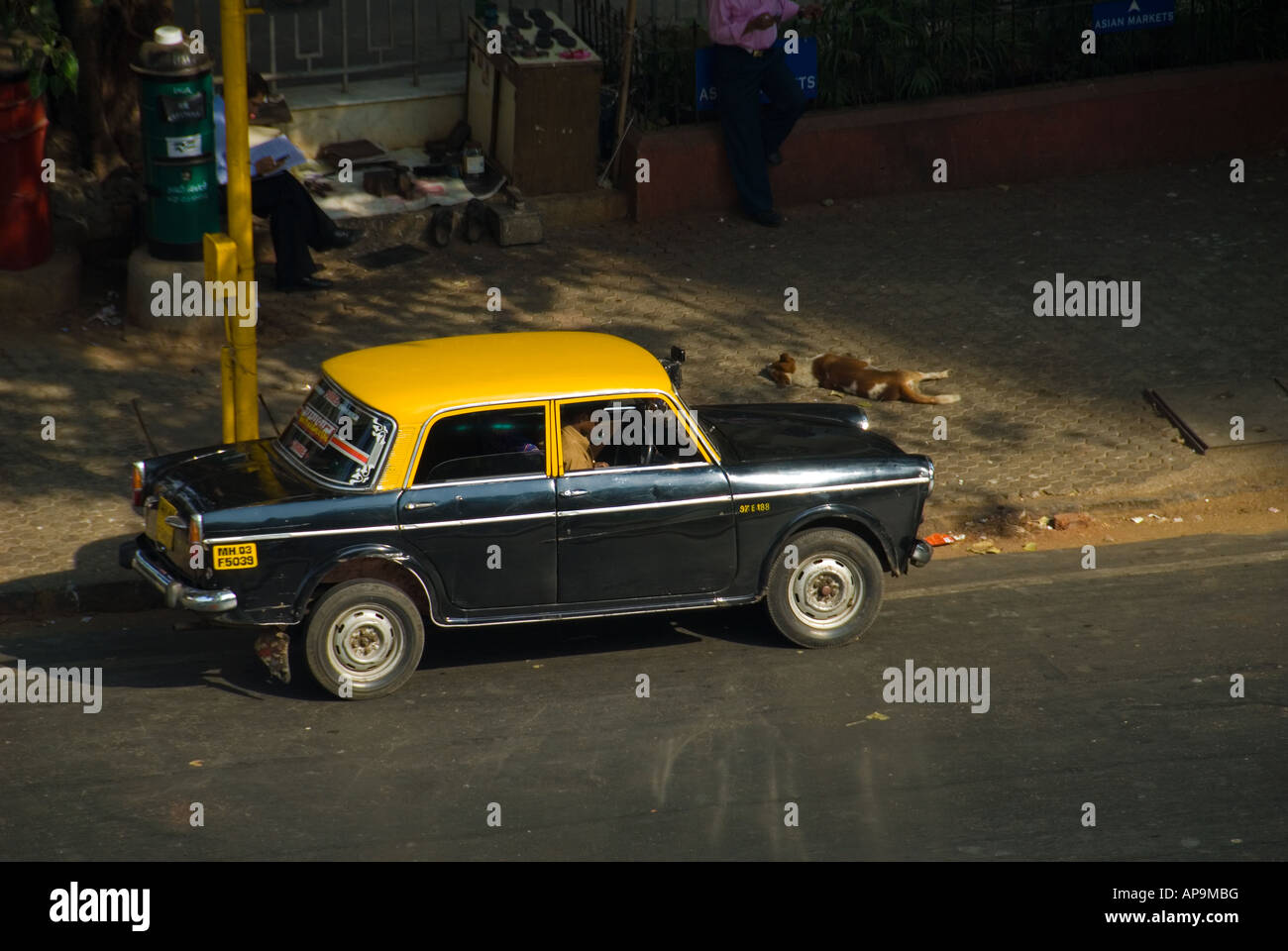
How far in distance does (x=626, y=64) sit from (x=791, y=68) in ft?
4.82

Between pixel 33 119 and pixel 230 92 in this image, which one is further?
pixel 33 119

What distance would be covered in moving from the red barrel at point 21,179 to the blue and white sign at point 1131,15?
9151 millimetres

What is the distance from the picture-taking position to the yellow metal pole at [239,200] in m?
8.83

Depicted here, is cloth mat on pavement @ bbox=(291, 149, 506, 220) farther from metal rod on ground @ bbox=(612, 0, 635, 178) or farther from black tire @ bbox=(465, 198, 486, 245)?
metal rod on ground @ bbox=(612, 0, 635, 178)

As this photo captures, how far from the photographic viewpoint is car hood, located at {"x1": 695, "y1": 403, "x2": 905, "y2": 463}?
888cm

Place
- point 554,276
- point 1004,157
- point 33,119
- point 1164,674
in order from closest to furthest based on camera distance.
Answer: point 1164,674 < point 33,119 < point 554,276 < point 1004,157

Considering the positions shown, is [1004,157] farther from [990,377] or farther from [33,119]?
[33,119]

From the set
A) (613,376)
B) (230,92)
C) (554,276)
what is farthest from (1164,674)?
(554,276)

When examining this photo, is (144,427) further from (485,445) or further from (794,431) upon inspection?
(794,431)

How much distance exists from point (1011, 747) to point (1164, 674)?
3.99 feet

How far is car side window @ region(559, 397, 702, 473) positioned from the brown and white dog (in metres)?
3.70

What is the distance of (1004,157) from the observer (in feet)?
50.9

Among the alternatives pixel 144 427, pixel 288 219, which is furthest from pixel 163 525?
pixel 288 219

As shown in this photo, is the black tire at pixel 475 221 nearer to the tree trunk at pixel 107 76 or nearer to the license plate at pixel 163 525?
the tree trunk at pixel 107 76
